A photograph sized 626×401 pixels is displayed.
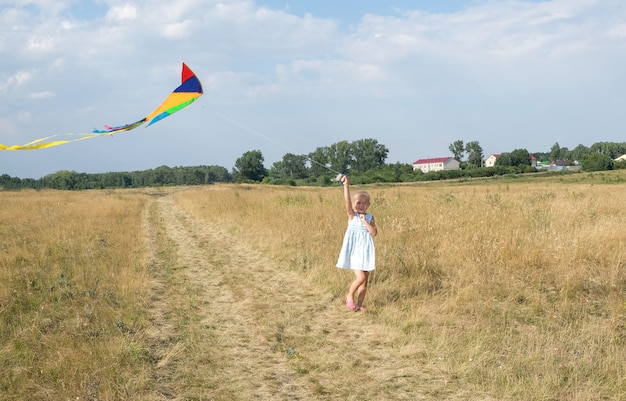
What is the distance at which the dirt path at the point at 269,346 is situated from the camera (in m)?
3.96

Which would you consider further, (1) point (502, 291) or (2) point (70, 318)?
(1) point (502, 291)

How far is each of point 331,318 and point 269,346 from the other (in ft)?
3.91

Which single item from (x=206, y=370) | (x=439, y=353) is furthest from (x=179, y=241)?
(x=439, y=353)

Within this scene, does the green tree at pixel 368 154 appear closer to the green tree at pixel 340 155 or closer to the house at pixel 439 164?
the green tree at pixel 340 155

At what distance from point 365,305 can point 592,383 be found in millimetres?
2956

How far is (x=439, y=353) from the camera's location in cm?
458

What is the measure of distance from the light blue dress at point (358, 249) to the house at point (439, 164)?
434 feet

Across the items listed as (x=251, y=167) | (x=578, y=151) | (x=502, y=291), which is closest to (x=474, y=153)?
(x=578, y=151)

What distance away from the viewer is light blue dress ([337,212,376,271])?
19.6 ft

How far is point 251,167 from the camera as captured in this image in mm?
82938

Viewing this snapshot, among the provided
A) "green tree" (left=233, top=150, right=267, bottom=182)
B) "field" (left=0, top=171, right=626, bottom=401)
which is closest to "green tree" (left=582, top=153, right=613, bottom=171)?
"green tree" (left=233, top=150, right=267, bottom=182)

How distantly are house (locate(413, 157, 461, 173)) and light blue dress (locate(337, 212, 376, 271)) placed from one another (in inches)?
5206

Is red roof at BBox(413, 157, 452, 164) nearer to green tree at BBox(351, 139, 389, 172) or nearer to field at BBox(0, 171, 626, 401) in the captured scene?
green tree at BBox(351, 139, 389, 172)

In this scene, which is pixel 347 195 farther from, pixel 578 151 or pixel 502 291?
pixel 578 151
